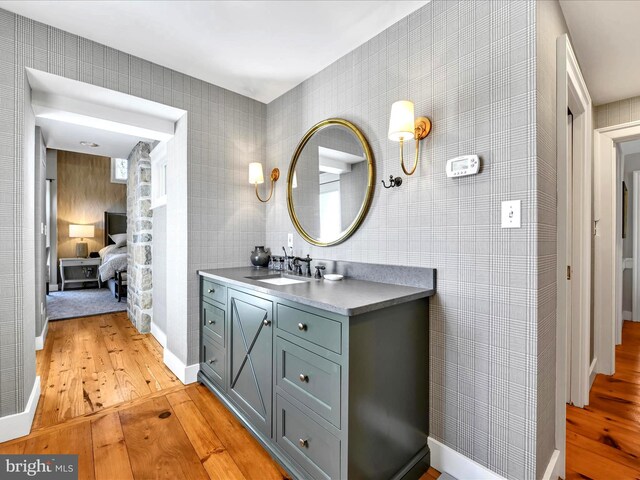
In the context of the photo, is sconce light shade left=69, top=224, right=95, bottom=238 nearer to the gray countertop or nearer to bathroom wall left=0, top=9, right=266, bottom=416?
bathroom wall left=0, top=9, right=266, bottom=416

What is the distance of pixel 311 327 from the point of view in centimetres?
143

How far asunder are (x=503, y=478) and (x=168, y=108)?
3142 millimetres

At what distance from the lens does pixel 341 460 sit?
4.15ft

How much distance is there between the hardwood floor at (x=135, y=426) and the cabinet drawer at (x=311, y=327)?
75 centimetres

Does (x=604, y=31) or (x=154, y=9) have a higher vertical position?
(x=154, y=9)

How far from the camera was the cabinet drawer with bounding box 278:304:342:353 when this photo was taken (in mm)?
1305

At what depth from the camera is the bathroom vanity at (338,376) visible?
4.20 ft

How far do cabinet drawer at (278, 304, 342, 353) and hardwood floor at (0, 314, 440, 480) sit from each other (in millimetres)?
749

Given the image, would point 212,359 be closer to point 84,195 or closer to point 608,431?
→ point 608,431

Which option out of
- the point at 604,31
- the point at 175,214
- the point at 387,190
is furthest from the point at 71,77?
the point at 604,31

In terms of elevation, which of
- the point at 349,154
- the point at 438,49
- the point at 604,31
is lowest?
the point at 349,154

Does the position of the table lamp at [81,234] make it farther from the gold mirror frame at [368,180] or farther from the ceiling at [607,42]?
the ceiling at [607,42]

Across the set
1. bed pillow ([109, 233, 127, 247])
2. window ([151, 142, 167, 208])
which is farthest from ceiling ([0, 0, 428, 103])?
bed pillow ([109, 233, 127, 247])

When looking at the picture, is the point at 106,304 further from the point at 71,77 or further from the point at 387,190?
the point at 387,190
